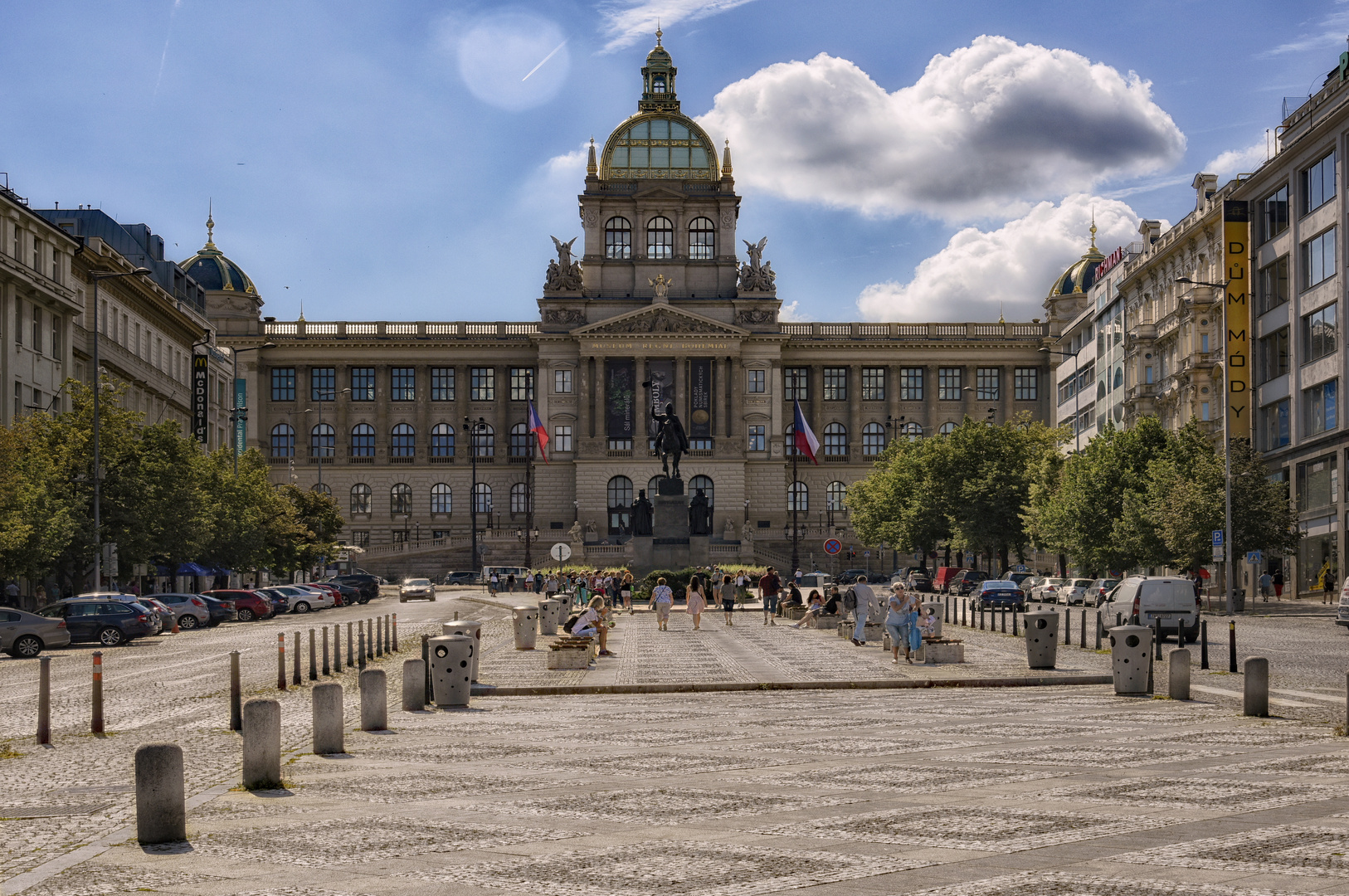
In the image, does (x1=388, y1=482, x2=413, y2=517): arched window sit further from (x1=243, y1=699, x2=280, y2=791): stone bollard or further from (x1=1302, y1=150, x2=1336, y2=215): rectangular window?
(x1=243, y1=699, x2=280, y2=791): stone bollard

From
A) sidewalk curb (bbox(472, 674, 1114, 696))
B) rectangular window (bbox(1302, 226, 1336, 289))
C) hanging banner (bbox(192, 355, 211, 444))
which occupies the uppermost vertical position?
rectangular window (bbox(1302, 226, 1336, 289))

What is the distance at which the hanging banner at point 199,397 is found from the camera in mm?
91438

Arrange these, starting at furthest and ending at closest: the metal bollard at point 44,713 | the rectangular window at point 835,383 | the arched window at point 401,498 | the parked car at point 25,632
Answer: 1. the rectangular window at point 835,383
2. the arched window at point 401,498
3. the parked car at point 25,632
4. the metal bollard at point 44,713

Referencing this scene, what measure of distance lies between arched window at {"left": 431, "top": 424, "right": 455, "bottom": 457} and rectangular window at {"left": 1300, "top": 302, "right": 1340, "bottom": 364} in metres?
89.2

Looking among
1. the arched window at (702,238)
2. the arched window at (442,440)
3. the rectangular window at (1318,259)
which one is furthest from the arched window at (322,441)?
the rectangular window at (1318,259)

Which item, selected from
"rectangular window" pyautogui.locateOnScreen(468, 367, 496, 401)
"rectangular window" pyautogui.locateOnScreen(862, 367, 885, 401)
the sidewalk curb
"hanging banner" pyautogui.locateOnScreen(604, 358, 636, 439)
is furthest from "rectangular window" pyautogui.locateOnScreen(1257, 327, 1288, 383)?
"rectangular window" pyautogui.locateOnScreen(468, 367, 496, 401)

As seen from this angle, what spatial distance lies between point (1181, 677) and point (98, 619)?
1222 inches

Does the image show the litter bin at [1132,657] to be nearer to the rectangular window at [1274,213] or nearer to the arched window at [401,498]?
the rectangular window at [1274,213]

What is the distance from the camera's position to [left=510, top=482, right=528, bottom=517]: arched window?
142875 millimetres

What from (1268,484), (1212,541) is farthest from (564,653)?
(1268,484)

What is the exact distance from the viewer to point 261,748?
1528cm

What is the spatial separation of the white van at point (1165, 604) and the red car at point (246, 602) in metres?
38.8

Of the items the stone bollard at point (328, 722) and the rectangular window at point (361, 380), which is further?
the rectangular window at point (361, 380)

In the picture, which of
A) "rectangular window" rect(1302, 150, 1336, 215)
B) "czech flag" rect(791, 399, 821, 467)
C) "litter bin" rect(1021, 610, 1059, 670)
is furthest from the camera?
"czech flag" rect(791, 399, 821, 467)
